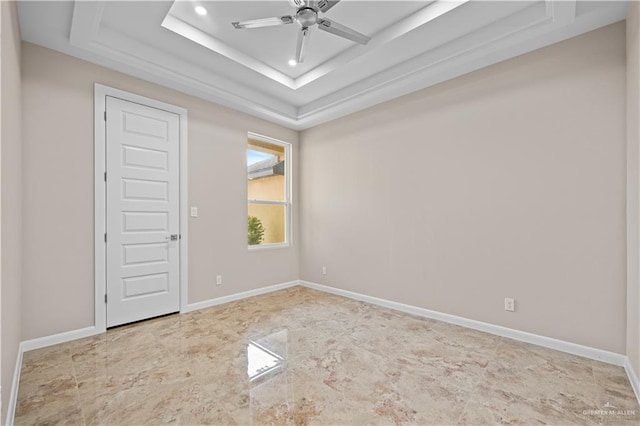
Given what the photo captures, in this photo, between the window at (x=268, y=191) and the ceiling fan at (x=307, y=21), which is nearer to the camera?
the ceiling fan at (x=307, y=21)

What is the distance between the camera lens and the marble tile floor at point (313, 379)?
177 cm

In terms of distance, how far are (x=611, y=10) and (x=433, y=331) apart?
308cm

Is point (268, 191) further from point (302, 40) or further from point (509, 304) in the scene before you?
point (509, 304)

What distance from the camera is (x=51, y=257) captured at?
9.02 ft

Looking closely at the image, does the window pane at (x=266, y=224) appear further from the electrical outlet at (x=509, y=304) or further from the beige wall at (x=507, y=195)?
the electrical outlet at (x=509, y=304)

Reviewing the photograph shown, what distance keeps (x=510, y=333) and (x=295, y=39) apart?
12.1 ft

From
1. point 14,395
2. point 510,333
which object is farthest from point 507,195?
point 14,395

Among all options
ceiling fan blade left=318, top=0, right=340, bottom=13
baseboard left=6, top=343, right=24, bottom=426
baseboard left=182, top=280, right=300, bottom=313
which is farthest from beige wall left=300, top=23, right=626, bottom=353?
baseboard left=6, top=343, right=24, bottom=426

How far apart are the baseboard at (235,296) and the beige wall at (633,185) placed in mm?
3934

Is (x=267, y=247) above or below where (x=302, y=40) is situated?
below

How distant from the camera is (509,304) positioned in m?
2.90

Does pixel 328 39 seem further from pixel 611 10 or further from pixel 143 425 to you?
pixel 143 425

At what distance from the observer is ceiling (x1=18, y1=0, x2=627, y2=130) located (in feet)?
8.01

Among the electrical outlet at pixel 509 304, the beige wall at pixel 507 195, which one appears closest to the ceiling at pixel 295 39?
the beige wall at pixel 507 195
